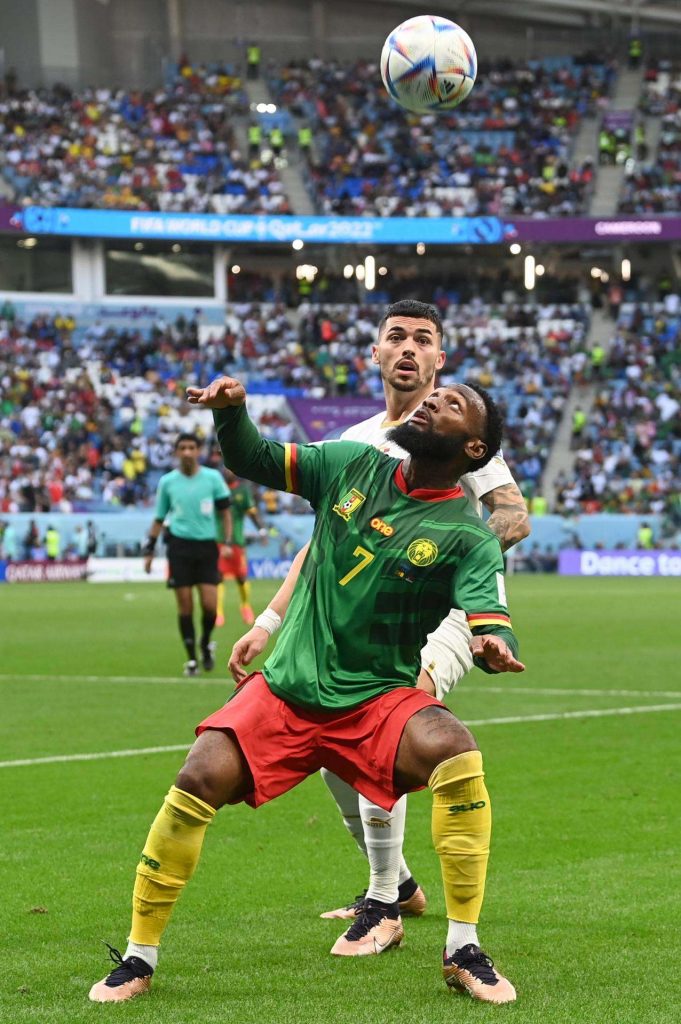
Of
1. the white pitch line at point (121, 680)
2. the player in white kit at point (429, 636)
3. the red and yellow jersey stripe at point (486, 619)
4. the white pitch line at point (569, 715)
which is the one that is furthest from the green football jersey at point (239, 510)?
the red and yellow jersey stripe at point (486, 619)

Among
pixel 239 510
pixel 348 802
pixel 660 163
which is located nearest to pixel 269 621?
pixel 348 802

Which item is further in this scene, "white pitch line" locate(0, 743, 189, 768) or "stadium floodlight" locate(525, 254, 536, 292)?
"stadium floodlight" locate(525, 254, 536, 292)

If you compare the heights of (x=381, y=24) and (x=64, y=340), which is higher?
(x=381, y=24)

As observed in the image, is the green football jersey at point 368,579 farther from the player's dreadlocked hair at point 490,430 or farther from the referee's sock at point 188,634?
the referee's sock at point 188,634

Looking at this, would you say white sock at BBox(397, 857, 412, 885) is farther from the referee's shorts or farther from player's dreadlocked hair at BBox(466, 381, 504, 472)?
the referee's shorts

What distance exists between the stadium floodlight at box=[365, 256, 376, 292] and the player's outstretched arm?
50587mm

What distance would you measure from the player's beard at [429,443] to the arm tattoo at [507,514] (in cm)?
67

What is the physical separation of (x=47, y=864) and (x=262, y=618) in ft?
6.20

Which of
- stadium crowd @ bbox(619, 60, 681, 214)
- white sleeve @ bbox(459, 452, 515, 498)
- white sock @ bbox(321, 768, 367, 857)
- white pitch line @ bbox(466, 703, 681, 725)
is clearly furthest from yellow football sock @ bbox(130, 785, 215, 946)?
stadium crowd @ bbox(619, 60, 681, 214)

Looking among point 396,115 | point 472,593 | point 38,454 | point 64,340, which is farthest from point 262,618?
point 396,115

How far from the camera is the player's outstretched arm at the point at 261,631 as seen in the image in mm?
5496

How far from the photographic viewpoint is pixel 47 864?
22.6 feet

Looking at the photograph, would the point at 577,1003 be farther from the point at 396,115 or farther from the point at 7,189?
the point at 396,115

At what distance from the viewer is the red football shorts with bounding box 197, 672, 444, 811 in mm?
4973
